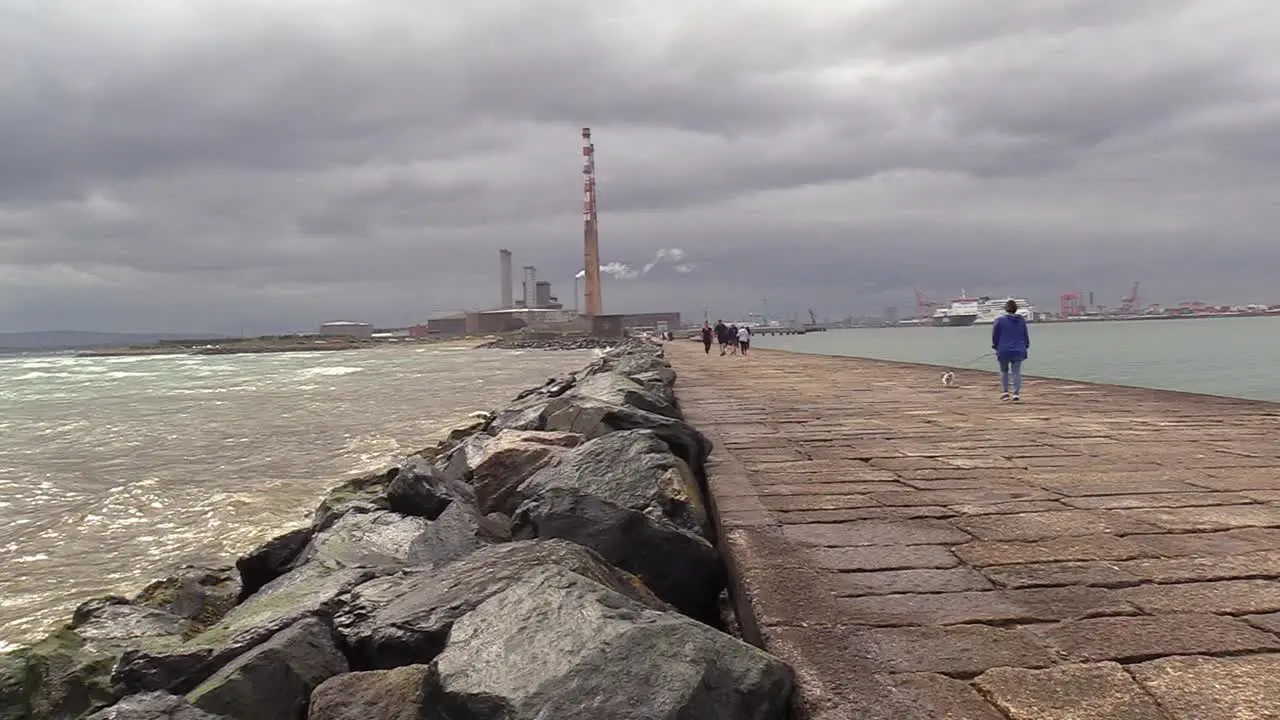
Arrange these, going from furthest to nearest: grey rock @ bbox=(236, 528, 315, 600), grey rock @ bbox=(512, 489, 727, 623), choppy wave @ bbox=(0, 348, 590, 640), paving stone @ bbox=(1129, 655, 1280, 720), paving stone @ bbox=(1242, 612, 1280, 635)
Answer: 1. choppy wave @ bbox=(0, 348, 590, 640)
2. grey rock @ bbox=(236, 528, 315, 600)
3. grey rock @ bbox=(512, 489, 727, 623)
4. paving stone @ bbox=(1242, 612, 1280, 635)
5. paving stone @ bbox=(1129, 655, 1280, 720)

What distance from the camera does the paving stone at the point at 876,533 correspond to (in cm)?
266

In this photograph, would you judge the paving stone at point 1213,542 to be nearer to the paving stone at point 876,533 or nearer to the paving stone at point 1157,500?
the paving stone at point 1157,500

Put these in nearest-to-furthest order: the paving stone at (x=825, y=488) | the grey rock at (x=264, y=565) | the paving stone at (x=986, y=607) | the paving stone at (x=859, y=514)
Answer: the paving stone at (x=986, y=607) → the paving stone at (x=859, y=514) → the paving stone at (x=825, y=488) → the grey rock at (x=264, y=565)

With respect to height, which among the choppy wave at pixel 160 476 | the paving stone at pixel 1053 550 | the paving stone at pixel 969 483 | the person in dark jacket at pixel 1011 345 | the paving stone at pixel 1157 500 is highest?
the person in dark jacket at pixel 1011 345

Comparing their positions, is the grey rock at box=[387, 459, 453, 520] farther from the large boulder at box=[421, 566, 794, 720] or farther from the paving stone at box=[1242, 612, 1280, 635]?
the paving stone at box=[1242, 612, 1280, 635]

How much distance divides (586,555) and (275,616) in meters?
1.02

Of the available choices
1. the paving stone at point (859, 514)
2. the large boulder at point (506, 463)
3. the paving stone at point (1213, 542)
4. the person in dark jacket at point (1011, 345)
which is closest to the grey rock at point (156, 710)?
the paving stone at point (859, 514)

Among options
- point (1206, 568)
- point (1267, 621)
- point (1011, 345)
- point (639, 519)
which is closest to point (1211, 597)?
point (1267, 621)

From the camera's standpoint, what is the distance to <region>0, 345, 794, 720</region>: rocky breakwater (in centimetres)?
156

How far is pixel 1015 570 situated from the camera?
2.31 m

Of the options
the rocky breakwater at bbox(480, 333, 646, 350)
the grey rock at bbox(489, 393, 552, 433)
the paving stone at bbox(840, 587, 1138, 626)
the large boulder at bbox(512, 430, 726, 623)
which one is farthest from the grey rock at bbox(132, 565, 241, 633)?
the rocky breakwater at bbox(480, 333, 646, 350)

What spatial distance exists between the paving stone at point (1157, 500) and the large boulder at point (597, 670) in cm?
205

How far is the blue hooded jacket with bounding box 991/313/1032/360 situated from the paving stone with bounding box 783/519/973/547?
5.51 meters

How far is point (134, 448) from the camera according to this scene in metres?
10.2
